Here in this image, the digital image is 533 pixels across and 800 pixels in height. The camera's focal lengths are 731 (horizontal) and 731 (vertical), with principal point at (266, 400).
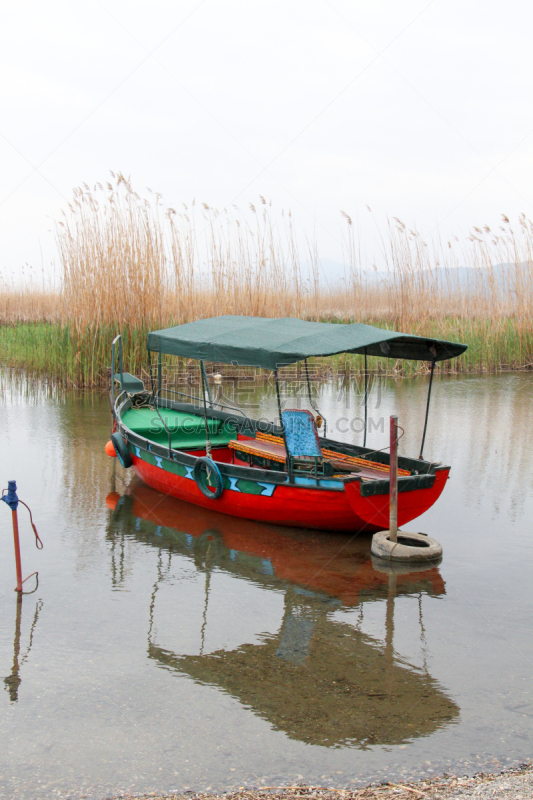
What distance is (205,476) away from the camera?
22.1ft

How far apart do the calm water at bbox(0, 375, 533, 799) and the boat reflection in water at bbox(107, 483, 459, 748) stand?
0.01 m

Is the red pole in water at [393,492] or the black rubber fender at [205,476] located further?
the black rubber fender at [205,476]

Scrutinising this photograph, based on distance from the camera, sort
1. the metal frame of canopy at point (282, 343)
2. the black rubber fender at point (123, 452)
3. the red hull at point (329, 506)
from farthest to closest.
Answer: the black rubber fender at point (123, 452) < the metal frame of canopy at point (282, 343) < the red hull at point (329, 506)

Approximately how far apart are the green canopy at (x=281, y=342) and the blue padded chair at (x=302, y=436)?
48 cm

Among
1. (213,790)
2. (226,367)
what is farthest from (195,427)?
(226,367)

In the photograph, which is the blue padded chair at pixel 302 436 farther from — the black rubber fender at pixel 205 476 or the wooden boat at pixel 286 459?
the black rubber fender at pixel 205 476

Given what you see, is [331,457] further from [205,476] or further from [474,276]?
[474,276]

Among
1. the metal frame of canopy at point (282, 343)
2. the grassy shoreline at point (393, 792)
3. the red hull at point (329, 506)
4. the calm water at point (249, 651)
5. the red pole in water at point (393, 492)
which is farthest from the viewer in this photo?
the metal frame of canopy at point (282, 343)

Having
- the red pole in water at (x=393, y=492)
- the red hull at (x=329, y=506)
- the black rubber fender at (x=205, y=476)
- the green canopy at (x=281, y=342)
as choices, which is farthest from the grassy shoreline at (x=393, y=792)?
the black rubber fender at (x=205, y=476)

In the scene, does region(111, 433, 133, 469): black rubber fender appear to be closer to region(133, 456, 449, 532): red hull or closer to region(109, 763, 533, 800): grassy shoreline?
region(133, 456, 449, 532): red hull

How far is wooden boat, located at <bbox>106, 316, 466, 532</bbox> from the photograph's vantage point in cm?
600

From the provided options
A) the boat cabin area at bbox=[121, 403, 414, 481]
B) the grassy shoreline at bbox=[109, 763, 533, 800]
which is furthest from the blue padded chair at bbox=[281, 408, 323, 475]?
the grassy shoreline at bbox=[109, 763, 533, 800]

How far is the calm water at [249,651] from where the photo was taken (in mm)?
3219

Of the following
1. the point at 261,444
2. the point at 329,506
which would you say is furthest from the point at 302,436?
the point at 261,444
